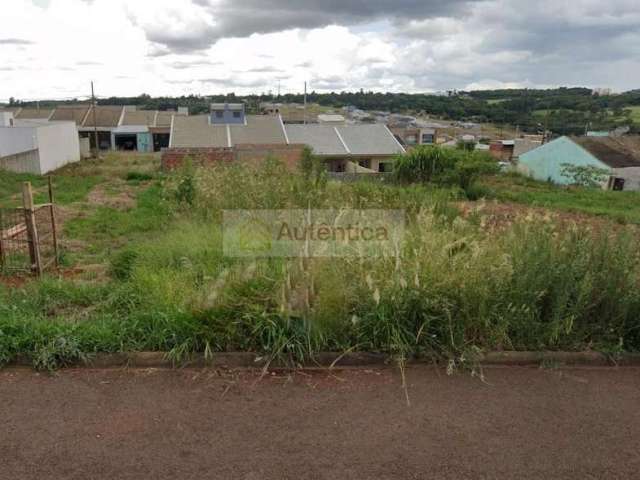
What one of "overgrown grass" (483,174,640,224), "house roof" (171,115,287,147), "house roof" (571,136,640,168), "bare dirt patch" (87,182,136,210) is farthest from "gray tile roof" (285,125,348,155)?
"house roof" (571,136,640,168)

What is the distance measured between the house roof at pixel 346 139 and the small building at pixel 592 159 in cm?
992

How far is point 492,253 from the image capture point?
13.4 ft

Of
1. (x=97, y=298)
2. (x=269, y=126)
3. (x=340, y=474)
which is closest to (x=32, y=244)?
(x=97, y=298)

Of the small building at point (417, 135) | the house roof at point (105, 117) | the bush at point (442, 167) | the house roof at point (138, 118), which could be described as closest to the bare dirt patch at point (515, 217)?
the bush at point (442, 167)

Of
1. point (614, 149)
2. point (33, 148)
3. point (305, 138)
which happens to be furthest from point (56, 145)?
point (614, 149)

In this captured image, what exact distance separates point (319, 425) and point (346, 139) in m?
33.2

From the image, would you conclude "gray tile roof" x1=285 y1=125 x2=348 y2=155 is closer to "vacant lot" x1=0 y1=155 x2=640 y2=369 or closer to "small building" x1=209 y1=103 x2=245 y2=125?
"small building" x1=209 y1=103 x2=245 y2=125

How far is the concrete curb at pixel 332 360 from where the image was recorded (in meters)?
3.33

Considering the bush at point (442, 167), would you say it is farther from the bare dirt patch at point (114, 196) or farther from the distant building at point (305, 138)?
the distant building at point (305, 138)

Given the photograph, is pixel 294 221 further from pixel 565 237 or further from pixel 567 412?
pixel 567 412

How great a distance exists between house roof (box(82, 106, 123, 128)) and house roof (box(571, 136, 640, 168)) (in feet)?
154

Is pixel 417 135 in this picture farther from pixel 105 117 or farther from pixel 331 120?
pixel 105 117

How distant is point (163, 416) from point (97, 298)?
2.05 m

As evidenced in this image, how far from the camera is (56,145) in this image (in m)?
27.8
